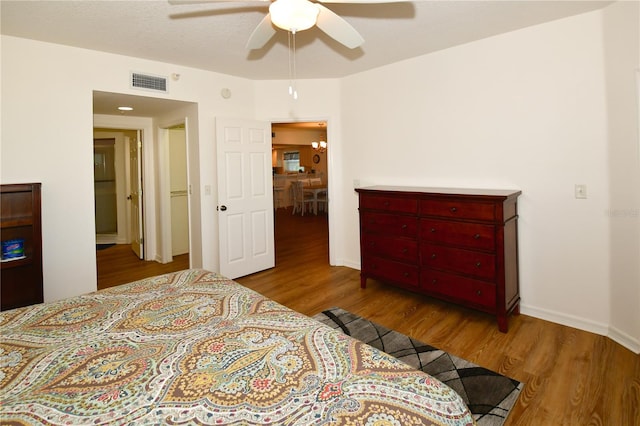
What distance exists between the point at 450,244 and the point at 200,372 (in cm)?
241

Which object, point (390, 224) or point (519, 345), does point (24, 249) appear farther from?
point (519, 345)

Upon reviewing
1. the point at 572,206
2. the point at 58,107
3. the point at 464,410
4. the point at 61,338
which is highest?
the point at 58,107

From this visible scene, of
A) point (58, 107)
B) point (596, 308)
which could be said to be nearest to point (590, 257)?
point (596, 308)

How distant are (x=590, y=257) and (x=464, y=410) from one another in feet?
7.77

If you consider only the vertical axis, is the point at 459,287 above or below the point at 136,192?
below

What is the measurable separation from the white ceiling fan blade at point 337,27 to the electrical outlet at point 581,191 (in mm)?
2061

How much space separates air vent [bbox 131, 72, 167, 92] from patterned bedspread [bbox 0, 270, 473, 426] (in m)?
2.60

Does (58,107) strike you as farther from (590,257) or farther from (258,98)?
(590,257)

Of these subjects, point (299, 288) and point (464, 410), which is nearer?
point (464, 410)

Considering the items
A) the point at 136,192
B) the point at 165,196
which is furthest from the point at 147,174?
the point at 136,192

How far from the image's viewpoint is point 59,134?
315 cm

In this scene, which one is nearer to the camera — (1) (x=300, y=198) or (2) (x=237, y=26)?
(2) (x=237, y=26)

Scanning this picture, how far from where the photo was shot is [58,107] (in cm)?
313

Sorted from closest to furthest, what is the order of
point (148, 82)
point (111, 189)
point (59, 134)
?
→ point (59, 134)
point (148, 82)
point (111, 189)
